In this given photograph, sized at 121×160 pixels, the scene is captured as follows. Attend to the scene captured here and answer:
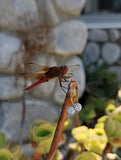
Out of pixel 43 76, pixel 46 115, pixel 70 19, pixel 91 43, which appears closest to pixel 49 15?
pixel 70 19

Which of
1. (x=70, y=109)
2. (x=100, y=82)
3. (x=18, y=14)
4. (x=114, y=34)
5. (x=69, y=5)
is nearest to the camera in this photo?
(x=70, y=109)

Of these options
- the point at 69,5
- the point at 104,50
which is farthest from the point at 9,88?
the point at 104,50

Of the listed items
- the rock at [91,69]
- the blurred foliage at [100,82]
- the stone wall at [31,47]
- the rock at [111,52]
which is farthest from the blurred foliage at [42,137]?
the rock at [111,52]

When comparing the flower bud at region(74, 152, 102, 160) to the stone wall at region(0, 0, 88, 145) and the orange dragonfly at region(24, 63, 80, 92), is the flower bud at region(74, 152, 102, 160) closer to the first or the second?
the orange dragonfly at region(24, 63, 80, 92)

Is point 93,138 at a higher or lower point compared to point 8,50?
lower

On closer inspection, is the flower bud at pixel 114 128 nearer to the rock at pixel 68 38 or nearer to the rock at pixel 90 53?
the rock at pixel 68 38

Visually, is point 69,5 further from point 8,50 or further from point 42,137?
point 42,137
